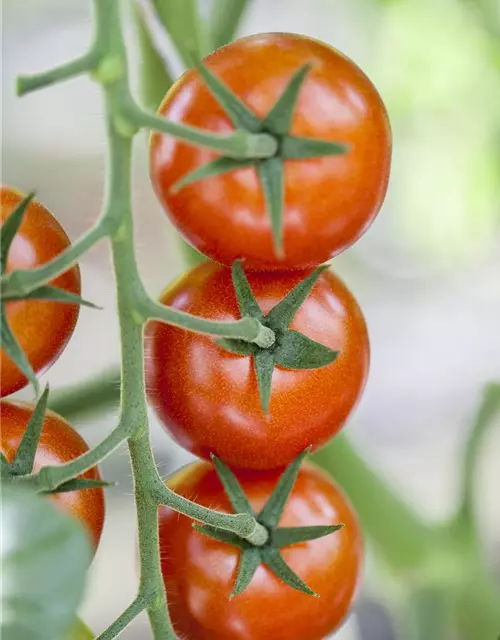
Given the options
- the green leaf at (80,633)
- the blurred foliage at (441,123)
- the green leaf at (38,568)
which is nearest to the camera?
the green leaf at (38,568)

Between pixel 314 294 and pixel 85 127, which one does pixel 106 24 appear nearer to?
pixel 314 294

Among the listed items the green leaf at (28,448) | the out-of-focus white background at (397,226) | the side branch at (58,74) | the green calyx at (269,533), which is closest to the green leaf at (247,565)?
the green calyx at (269,533)

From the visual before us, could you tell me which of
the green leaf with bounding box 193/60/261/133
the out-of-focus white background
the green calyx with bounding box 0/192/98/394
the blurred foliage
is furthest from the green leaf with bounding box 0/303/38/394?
the blurred foliage

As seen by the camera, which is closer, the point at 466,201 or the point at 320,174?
the point at 320,174

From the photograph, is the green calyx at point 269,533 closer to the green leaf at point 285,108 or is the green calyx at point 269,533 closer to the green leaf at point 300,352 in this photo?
the green leaf at point 300,352

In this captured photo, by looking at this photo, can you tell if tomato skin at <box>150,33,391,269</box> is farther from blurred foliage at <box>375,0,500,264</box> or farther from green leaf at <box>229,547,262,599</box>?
blurred foliage at <box>375,0,500,264</box>

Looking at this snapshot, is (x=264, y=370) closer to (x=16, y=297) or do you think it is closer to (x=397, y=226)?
(x=16, y=297)

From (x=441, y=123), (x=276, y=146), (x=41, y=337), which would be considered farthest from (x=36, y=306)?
(x=441, y=123)

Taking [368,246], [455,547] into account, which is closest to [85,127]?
[368,246]
